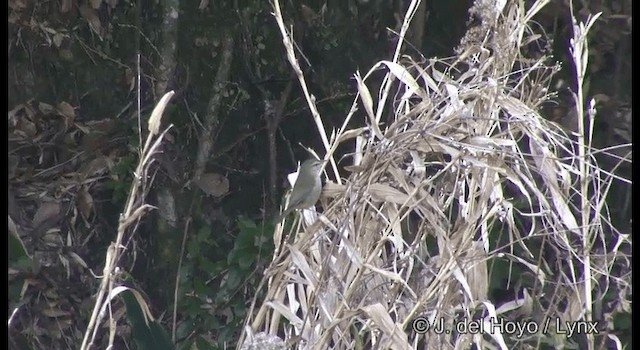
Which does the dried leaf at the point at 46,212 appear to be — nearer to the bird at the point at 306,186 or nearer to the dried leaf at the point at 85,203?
the dried leaf at the point at 85,203

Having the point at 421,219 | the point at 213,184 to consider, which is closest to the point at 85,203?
the point at 213,184

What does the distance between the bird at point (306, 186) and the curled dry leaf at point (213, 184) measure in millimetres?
463

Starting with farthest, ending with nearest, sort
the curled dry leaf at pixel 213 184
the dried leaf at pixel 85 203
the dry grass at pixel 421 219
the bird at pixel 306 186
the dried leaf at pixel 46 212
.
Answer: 1. the curled dry leaf at pixel 213 184
2. the dried leaf at pixel 85 203
3. the dried leaf at pixel 46 212
4. the bird at pixel 306 186
5. the dry grass at pixel 421 219

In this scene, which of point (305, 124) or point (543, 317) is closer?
point (543, 317)

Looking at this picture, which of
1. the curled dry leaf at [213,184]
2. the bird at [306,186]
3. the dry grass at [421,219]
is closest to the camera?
the dry grass at [421,219]

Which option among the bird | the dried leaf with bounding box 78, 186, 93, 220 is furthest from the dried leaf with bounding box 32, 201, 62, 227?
the bird

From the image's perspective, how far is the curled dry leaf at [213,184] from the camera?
2.19 metres

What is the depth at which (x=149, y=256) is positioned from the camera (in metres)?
2.11

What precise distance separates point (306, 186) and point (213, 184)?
1.71 feet

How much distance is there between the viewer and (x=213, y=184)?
86.7 inches

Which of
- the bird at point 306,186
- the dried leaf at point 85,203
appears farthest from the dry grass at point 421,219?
the dried leaf at point 85,203
